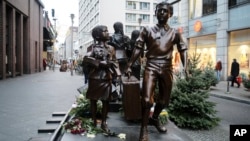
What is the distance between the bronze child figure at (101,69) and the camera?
5.27 metres

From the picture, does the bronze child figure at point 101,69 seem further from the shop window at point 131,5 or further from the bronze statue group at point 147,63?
the shop window at point 131,5

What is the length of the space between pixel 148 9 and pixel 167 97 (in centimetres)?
7648

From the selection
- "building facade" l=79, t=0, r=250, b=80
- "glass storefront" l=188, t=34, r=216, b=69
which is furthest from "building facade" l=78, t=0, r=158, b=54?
"glass storefront" l=188, t=34, r=216, b=69

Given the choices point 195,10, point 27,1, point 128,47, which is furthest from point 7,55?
point 128,47

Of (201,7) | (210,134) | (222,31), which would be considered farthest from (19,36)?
(210,134)

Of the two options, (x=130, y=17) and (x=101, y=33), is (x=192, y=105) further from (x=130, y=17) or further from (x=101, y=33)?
(x=130, y=17)

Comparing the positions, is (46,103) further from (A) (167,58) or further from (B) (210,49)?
(B) (210,49)

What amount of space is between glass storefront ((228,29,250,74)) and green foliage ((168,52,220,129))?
604 inches

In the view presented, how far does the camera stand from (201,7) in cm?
2777

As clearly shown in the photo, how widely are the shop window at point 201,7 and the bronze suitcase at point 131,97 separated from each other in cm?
2198

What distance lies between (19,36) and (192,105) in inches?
955

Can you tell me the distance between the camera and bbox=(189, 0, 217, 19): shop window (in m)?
25.7

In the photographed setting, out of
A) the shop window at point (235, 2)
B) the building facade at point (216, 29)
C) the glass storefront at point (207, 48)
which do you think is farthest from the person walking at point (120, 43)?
the glass storefront at point (207, 48)

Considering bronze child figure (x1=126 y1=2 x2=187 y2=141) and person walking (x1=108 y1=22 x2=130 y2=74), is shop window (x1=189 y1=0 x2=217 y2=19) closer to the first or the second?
person walking (x1=108 y1=22 x2=130 y2=74)
